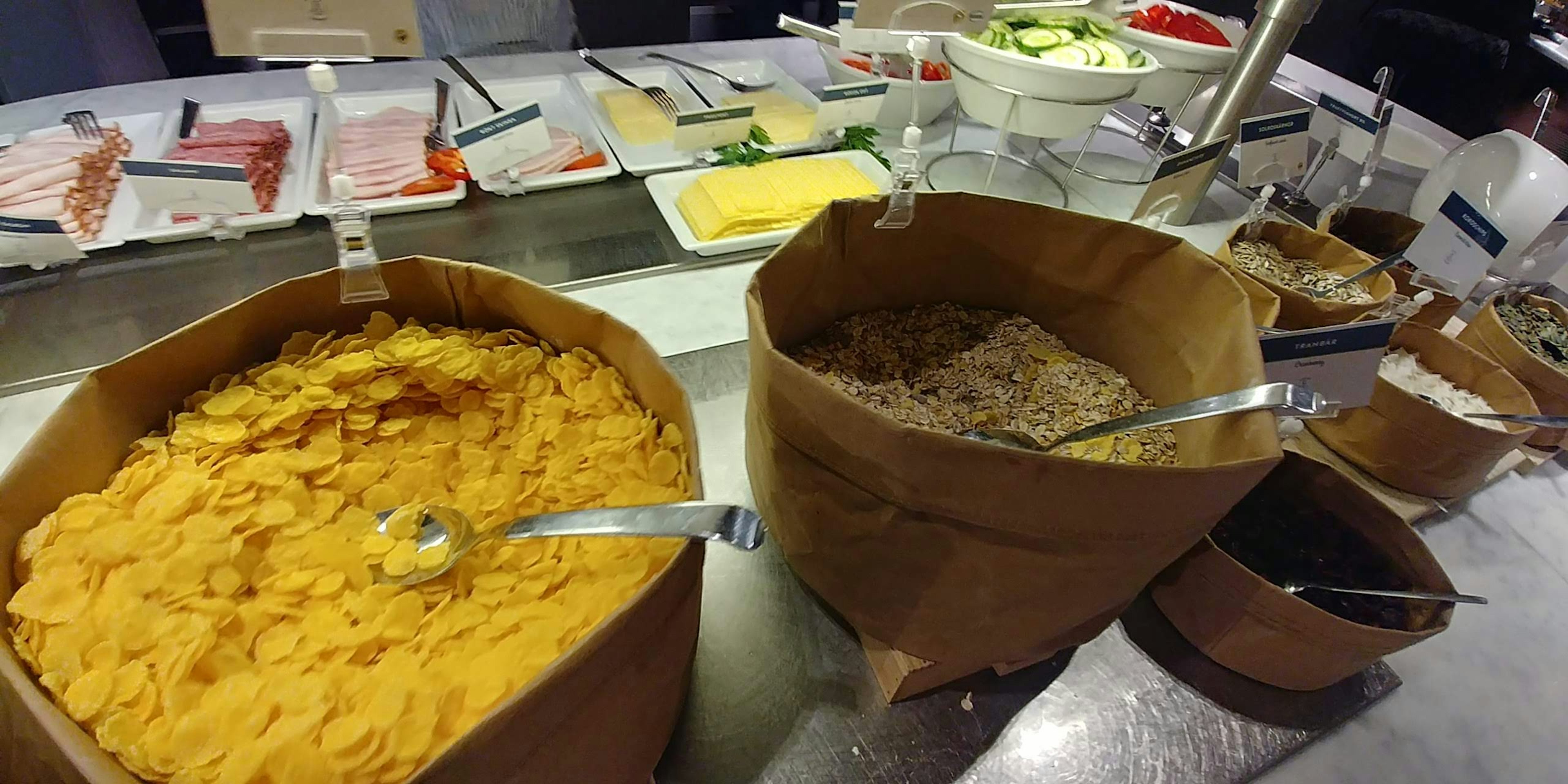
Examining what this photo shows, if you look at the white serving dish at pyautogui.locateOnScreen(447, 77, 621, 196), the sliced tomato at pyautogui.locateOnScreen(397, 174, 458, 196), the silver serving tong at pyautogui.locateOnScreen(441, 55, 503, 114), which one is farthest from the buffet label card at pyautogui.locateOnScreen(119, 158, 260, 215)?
the silver serving tong at pyautogui.locateOnScreen(441, 55, 503, 114)

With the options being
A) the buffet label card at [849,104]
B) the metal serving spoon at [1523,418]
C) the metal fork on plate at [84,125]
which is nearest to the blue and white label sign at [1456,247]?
the metal serving spoon at [1523,418]

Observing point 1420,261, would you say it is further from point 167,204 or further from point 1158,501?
point 167,204

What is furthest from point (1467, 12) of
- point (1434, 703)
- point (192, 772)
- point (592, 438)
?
point (192, 772)

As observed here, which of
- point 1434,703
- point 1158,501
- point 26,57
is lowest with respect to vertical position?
point 1434,703

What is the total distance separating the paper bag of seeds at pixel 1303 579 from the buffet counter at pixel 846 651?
0.16 ft

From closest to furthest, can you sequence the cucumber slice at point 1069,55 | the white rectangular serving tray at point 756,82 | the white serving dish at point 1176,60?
1. the cucumber slice at point 1069,55
2. the white serving dish at point 1176,60
3. the white rectangular serving tray at point 756,82

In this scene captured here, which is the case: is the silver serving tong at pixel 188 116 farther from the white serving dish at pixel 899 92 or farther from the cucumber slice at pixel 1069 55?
the cucumber slice at pixel 1069 55

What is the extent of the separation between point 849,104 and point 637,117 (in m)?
0.37

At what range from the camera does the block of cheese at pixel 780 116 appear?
1313 millimetres

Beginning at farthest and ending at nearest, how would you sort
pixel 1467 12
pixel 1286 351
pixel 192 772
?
pixel 1467 12
pixel 1286 351
pixel 192 772

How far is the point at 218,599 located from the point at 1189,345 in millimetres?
840

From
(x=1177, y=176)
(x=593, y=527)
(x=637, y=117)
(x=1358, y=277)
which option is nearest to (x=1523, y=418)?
(x=1358, y=277)

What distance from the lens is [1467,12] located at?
7.12 feet

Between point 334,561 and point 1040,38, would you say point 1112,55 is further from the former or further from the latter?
point 334,561
